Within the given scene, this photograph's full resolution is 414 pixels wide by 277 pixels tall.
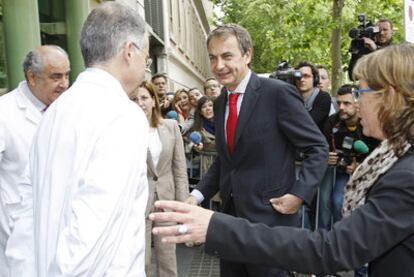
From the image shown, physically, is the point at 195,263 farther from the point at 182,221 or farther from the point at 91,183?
the point at 182,221

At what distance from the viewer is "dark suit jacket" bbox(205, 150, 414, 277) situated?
1.56 m

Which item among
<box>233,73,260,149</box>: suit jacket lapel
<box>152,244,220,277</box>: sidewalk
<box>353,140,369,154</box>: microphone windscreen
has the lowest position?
<box>152,244,220,277</box>: sidewalk

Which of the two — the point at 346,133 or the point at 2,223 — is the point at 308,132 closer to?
the point at 2,223

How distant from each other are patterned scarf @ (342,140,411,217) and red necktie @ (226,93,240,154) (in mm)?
1025

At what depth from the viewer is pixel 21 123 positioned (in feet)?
10.4

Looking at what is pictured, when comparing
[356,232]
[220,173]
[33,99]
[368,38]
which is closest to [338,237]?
[356,232]

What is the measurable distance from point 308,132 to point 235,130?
44 centimetres

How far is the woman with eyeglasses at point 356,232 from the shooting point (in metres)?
1.56

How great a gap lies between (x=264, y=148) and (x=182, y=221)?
4.91 feet

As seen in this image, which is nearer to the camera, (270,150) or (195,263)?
(270,150)

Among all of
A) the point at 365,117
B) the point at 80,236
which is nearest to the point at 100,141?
the point at 80,236

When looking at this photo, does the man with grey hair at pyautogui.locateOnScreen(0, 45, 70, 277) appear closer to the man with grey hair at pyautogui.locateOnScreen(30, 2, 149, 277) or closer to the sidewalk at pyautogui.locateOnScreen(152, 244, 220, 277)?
the man with grey hair at pyautogui.locateOnScreen(30, 2, 149, 277)

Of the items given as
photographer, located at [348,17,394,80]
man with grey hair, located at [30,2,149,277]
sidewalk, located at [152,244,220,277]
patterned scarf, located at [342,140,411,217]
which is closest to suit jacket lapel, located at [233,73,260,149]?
patterned scarf, located at [342,140,411,217]

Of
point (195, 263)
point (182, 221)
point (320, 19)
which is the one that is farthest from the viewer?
point (320, 19)
